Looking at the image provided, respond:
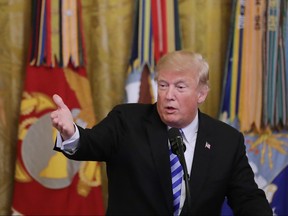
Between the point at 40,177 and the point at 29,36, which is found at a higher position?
the point at 29,36

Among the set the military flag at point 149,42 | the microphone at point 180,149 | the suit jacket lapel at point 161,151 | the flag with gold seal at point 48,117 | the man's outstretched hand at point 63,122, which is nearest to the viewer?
the microphone at point 180,149

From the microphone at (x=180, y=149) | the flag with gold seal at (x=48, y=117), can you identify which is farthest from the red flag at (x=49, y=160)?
the microphone at (x=180, y=149)

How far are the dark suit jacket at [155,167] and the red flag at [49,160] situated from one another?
949mm

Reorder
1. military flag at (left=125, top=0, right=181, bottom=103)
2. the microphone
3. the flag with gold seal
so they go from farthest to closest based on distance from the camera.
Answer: military flag at (left=125, top=0, right=181, bottom=103), the flag with gold seal, the microphone

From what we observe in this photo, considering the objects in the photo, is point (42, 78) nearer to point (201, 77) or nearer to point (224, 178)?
point (201, 77)

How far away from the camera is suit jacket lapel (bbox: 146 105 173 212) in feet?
5.58

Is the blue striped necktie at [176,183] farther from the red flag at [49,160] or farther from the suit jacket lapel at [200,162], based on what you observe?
the red flag at [49,160]

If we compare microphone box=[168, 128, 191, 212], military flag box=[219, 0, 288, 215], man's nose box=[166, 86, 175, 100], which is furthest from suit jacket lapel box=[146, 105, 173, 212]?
military flag box=[219, 0, 288, 215]

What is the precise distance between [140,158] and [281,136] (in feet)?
4.75

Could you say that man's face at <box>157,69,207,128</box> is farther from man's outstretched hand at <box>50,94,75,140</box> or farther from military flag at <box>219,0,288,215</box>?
military flag at <box>219,0,288,215</box>

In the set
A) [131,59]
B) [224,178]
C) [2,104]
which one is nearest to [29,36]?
[2,104]

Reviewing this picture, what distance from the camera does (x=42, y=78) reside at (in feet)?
8.95

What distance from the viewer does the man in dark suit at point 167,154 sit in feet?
5.62

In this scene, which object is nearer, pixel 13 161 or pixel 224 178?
pixel 224 178
